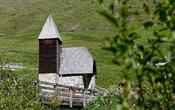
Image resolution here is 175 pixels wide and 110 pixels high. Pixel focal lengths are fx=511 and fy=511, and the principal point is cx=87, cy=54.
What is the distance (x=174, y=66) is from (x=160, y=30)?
2.23ft

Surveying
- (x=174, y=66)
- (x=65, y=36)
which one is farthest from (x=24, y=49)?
(x=174, y=66)

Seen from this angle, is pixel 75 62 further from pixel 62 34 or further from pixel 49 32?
pixel 62 34

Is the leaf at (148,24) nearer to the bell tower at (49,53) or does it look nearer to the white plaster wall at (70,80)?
the bell tower at (49,53)

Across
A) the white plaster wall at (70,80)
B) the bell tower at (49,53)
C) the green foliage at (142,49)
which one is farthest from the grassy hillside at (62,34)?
the green foliage at (142,49)

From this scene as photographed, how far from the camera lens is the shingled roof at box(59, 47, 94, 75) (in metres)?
59.8

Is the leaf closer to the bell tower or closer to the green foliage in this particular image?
the green foliage

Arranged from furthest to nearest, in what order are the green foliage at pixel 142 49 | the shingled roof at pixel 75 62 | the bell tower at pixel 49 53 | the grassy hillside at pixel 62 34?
the grassy hillside at pixel 62 34 < the shingled roof at pixel 75 62 < the bell tower at pixel 49 53 < the green foliage at pixel 142 49

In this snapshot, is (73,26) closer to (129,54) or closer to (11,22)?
(11,22)

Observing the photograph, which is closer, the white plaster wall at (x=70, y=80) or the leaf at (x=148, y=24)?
the leaf at (x=148, y=24)

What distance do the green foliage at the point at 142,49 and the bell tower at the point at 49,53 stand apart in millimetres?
53136

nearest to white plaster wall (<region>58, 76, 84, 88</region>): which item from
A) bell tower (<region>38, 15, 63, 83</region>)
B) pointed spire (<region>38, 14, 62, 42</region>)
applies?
bell tower (<region>38, 15, 63, 83</region>)

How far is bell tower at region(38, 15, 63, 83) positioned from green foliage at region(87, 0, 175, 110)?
53136mm

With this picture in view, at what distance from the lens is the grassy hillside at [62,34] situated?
3376 inches

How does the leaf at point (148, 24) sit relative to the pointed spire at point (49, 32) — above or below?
below
